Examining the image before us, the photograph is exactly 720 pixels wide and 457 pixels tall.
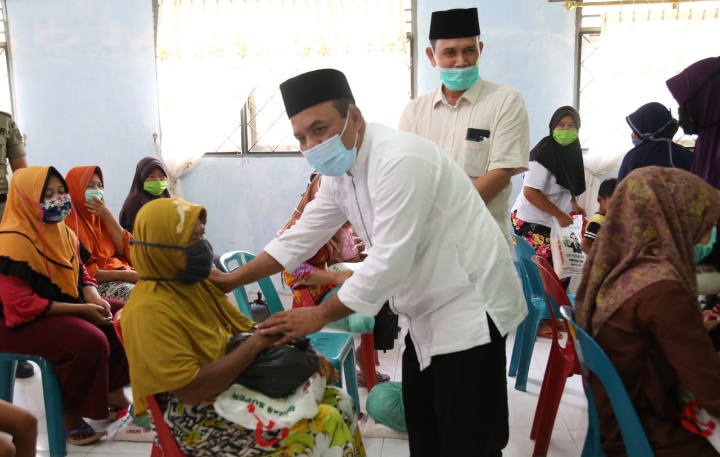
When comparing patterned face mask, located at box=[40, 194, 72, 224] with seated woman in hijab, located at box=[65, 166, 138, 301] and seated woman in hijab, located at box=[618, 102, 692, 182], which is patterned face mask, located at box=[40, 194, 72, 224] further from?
seated woman in hijab, located at box=[618, 102, 692, 182]

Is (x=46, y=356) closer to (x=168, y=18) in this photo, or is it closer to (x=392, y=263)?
(x=392, y=263)

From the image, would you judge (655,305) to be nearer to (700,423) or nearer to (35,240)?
(700,423)

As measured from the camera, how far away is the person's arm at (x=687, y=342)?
4.21 ft

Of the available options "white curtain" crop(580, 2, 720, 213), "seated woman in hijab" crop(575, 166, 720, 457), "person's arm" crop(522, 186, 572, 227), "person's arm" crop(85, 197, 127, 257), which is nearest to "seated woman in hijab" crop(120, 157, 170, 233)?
"person's arm" crop(85, 197, 127, 257)

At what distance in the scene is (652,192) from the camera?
1.47 metres

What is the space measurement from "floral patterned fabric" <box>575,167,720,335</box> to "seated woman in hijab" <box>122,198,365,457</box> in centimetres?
75

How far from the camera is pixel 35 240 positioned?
228 centimetres

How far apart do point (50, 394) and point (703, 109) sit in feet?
8.60

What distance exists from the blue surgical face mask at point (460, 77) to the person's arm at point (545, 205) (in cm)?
151

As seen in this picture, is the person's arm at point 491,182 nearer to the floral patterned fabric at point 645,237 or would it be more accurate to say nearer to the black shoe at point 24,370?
the floral patterned fabric at point 645,237

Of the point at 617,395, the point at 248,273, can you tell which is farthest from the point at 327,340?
the point at 617,395

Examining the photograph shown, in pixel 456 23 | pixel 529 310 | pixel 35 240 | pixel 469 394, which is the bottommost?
pixel 529 310

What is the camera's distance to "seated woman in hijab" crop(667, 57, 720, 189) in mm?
2027

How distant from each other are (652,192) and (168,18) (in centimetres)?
433
